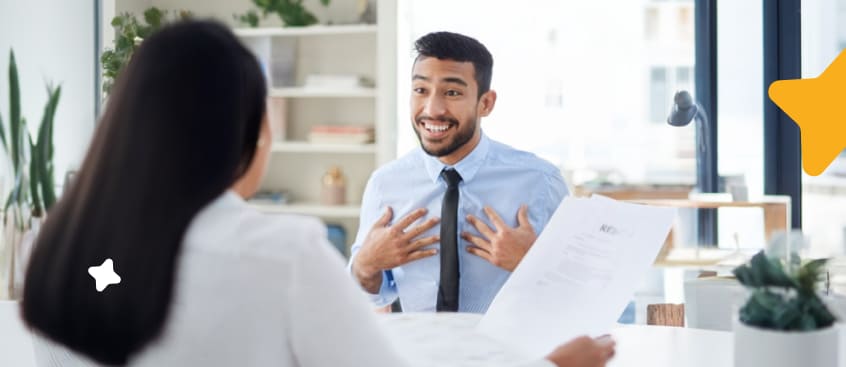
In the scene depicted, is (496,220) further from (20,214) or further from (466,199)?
(20,214)

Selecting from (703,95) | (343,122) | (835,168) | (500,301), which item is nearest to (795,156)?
(703,95)

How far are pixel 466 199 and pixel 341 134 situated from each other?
8.08 ft

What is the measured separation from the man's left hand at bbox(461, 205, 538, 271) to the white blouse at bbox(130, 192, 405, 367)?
39.6 inches

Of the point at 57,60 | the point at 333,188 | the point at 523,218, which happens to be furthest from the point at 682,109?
the point at 57,60

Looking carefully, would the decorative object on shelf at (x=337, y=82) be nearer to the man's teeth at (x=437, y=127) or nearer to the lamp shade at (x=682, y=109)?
the lamp shade at (x=682, y=109)

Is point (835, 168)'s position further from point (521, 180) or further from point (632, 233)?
point (632, 233)

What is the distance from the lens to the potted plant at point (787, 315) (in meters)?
0.97

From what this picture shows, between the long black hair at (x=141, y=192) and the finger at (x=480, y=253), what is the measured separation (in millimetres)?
1066

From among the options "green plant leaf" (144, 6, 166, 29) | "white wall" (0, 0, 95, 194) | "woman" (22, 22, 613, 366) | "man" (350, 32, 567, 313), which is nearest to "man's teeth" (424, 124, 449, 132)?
"man" (350, 32, 567, 313)

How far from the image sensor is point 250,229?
30.0 inches

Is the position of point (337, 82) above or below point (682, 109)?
above

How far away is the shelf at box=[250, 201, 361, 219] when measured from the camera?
14.4 ft

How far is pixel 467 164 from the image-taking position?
6.68ft

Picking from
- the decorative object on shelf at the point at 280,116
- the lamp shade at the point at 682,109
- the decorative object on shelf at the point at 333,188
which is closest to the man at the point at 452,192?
the lamp shade at the point at 682,109
